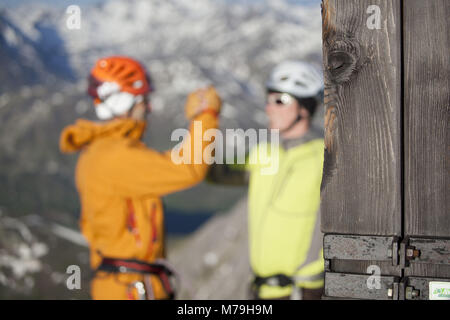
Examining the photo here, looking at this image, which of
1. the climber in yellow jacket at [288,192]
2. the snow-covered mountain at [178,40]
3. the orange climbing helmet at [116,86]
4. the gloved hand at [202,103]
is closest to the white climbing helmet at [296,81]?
the climber in yellow jacket at [288,192]

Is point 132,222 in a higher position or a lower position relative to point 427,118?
lower

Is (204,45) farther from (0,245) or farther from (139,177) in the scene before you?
(139,177)

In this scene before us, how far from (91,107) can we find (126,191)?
3.22 meters

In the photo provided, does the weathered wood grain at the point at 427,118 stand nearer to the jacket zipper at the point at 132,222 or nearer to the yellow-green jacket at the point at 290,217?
the yellow-green jacket at the point at 290,217

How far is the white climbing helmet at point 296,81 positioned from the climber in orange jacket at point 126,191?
0.33 metres

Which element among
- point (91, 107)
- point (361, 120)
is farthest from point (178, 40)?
point (361, 120)

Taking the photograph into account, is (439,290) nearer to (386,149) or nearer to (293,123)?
(386,149)

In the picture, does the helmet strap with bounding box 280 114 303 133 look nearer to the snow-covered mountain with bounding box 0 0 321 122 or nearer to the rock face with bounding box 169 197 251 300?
the rock face with bounding box 169 197 251 300

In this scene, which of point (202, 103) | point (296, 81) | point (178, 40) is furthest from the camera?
point (178, 40)

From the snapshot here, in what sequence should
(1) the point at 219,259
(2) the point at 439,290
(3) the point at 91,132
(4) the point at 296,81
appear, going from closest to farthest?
(2) the point at 439,290 < (3) the point at 91,132 < (4) the point at 296,81 < (1) the point at 219,259

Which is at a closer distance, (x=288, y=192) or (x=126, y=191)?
(x=126, y=191)

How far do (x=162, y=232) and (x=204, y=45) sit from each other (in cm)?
433

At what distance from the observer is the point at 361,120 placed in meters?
0.79
